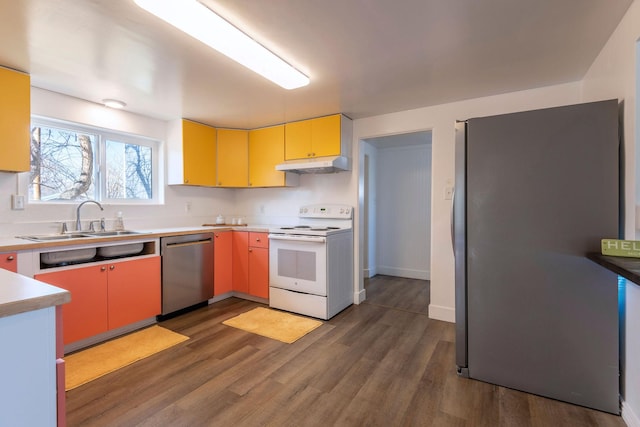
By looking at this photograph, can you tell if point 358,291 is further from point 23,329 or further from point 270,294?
point 23,329

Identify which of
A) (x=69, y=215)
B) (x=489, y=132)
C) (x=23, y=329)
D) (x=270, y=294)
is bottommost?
(x=270, y=294)

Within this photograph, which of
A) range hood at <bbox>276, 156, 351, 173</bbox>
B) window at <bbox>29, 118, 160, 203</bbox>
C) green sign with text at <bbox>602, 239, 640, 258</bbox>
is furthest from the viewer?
range hood at <bbox>276, 156, 351, 173</bbox>

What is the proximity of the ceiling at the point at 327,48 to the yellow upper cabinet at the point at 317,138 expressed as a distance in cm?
39

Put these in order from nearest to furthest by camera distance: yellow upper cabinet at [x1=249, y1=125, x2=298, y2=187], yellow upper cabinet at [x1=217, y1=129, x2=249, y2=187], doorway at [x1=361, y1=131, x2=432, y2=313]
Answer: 1. yellow upper cabinet at [x1=249, y1=125, x2=298, y2=187]
2. yellow upper cabinet at [x1=217, y1=129, x2=249, y2=187]
3. doorway at [x1=361, y1=131, x2=432, y2=313]

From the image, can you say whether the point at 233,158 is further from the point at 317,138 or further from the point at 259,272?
the point at 259,272

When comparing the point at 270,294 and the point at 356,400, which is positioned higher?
the point at 270,294

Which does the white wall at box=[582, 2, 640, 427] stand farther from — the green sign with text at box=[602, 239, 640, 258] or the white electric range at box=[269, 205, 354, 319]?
the white electric range at box=[269, 205, 354, 319]

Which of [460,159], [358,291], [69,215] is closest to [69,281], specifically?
[69,215]

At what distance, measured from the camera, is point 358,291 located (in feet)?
11.8

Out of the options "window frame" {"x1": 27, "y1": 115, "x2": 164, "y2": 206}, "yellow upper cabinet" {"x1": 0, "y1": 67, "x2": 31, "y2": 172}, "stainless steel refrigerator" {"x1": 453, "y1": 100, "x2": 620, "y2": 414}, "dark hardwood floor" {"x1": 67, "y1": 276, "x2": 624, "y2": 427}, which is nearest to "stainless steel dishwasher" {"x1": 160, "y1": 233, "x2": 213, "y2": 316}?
"dark hardwood floor" {"x1": 67, "y1": 276, "x2": 624, "y2": 427}

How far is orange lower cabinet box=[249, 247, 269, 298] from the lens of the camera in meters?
3.46

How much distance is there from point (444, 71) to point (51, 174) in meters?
3.63

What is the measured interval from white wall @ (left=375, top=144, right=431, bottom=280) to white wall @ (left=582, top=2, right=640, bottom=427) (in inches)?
115

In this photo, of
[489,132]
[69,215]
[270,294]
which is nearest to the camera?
[489,132]
